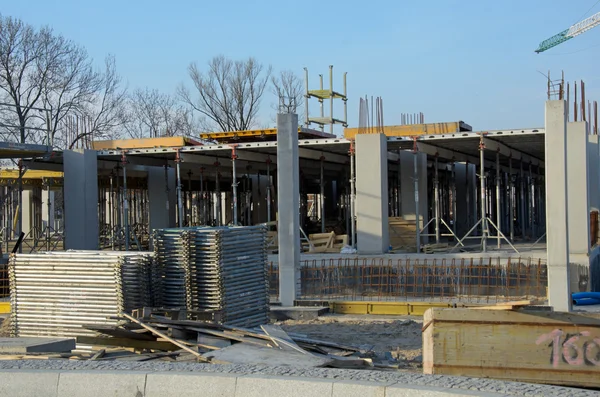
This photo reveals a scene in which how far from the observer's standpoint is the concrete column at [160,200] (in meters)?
27.3

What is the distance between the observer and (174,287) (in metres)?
12.2

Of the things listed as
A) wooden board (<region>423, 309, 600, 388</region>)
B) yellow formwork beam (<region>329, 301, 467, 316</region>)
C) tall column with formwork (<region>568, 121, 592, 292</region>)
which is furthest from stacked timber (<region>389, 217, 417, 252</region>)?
wooden board (<region>423, 309, 600, 388</region>)

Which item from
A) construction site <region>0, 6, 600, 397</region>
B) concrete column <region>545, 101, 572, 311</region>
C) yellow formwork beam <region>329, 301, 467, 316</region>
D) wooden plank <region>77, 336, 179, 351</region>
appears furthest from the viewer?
yellow formwork beam <region>329, 301, 467, 316</region>

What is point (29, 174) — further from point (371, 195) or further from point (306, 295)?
point (306, 295)

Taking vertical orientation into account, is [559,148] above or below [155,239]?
above

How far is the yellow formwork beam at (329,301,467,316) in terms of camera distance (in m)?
15.0

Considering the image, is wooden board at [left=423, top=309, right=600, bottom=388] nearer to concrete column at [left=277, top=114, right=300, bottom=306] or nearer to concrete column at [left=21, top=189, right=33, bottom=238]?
concrete column at [left=277, top=114, right=300, bottom=306]

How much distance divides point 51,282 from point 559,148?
946 centimetres

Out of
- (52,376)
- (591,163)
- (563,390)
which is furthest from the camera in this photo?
(591,163)

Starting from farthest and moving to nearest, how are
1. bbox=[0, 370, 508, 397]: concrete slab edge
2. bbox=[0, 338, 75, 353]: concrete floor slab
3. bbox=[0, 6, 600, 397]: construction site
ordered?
bbox=[0, 338, 75, 353]: concrete floor slab < bbox=[0, 6, 600, 397]: construction site < bbox=[0, 370, 508, 397]: concrete slab edge

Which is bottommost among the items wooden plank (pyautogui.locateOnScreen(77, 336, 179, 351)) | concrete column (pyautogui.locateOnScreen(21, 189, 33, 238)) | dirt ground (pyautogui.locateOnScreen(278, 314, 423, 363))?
dirt ground (pyautogui.locateOnScreen(278, 314, 423, 363))

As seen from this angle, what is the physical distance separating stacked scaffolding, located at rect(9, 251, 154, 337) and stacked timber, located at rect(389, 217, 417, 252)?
12.7m

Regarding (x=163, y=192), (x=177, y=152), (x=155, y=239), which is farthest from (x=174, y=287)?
(x=163, y=192)

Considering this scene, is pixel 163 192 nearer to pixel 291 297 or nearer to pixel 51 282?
pixel 291 297
